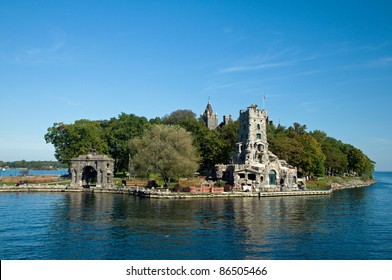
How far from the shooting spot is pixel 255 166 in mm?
81688

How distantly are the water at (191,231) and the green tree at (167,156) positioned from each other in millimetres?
17041

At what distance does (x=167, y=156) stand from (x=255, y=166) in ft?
69.9

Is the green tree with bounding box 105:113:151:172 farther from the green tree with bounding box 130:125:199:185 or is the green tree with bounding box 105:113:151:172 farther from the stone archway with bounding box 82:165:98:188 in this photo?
the green tree with bounding box 130:125:199:185

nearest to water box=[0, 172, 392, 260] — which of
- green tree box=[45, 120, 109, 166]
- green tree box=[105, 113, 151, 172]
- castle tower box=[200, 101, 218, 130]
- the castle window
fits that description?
the castle window

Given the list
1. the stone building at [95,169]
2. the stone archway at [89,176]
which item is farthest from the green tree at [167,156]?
the stone archway at [89,176]

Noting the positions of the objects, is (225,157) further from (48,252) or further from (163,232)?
(48,252)

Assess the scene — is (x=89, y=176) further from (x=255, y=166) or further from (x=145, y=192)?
(x=255, y=166)

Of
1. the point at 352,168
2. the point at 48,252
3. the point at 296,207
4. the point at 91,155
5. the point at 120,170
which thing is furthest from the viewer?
the point at 352,168

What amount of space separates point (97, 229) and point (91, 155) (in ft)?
166

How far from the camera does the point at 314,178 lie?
4547 inches

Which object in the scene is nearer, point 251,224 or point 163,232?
point 163,232

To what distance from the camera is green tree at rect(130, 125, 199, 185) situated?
7331cm
